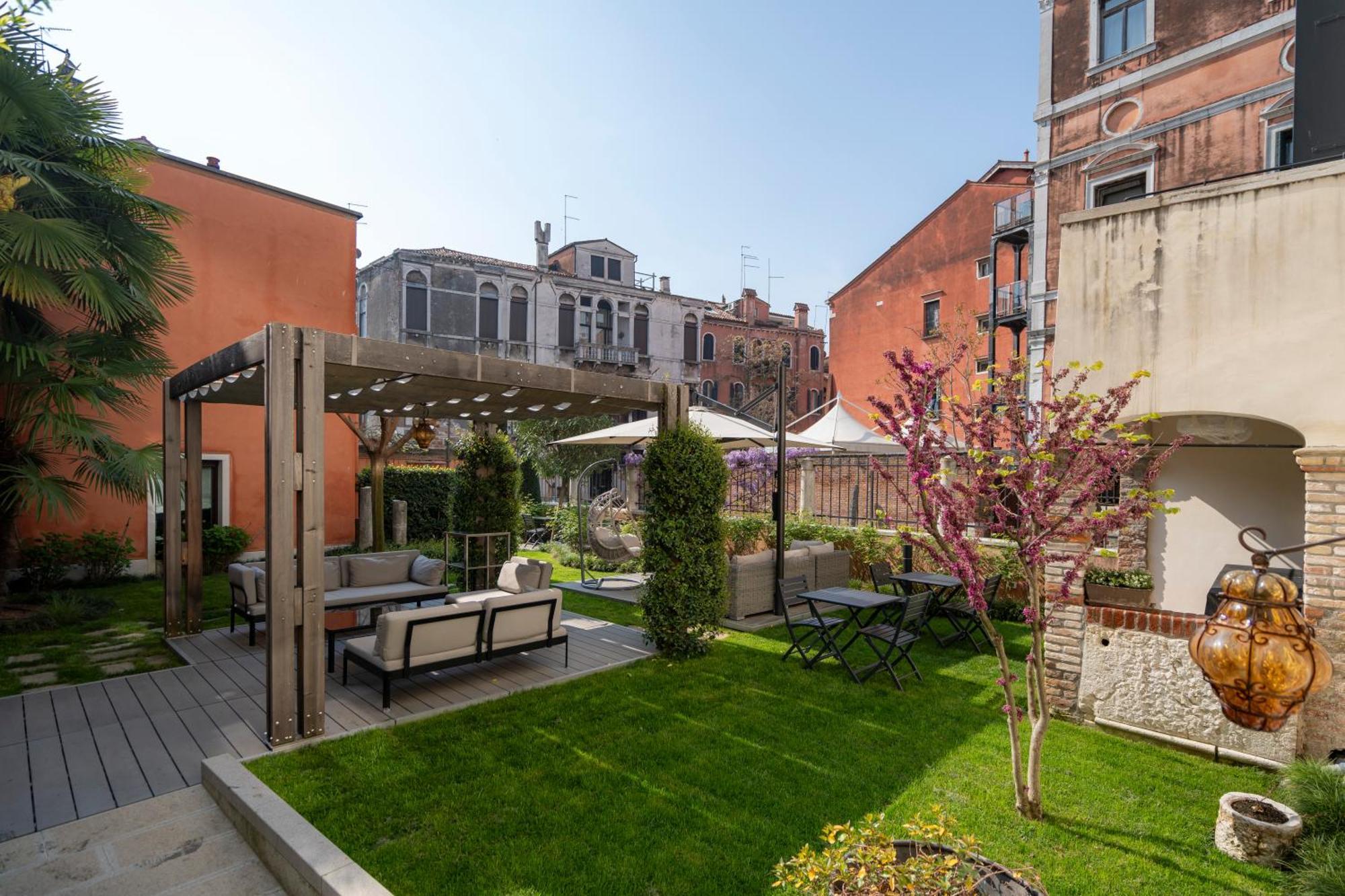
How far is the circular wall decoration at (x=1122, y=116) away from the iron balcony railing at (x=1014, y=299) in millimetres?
4317

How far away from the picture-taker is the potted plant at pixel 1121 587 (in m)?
7.45

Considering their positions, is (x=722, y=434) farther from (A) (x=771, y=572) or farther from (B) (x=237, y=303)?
(B) (x=237, y=303)

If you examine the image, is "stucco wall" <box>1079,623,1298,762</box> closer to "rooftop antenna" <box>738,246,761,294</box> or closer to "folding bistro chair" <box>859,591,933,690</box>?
"folding bistro chair" <box>859,591,933,690</box>

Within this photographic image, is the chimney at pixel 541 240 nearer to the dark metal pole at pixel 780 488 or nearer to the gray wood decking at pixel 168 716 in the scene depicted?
the dark metal pole at pixel 780 488

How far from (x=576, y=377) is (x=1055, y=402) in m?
4.21

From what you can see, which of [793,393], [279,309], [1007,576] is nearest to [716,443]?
[1007,576]

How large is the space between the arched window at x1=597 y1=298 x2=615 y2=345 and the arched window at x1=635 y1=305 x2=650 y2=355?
129 cm

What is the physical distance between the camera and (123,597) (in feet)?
30.5

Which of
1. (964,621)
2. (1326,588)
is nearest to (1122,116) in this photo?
(964,621)

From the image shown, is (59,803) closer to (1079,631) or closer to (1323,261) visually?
(1079,631)

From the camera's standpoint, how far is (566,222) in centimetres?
2992

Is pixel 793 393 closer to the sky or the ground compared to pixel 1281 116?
closer to the ground

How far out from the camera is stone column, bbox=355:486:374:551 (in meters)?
13.6

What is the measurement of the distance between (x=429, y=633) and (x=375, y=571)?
10.2 ft
